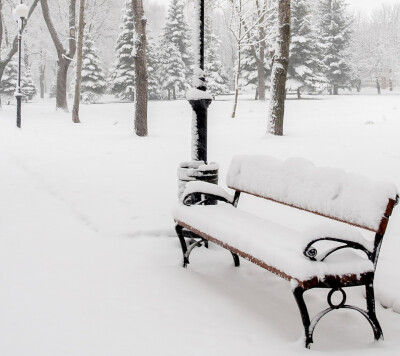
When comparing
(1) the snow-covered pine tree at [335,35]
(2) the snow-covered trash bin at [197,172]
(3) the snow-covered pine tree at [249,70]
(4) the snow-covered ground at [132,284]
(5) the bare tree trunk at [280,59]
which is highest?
(1) the snow-covered pine tree at [335,35]

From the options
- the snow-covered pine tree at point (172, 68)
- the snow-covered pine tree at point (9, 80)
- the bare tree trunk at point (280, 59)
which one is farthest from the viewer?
the snow-covered pine tree at point (172, 68)

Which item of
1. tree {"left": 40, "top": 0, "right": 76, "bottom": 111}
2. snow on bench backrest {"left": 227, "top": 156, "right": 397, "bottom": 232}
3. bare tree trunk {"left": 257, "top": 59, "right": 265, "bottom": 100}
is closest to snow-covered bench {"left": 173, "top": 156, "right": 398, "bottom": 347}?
snow on bench backrest {"left": 227, "top": 156, "right": 397, "bottom": 232}

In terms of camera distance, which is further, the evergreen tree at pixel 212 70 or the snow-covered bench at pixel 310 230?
the evergreen tree at pixel 212 70

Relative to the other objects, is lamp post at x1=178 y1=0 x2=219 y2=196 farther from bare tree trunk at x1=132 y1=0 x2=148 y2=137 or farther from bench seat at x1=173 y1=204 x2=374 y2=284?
bare tree trunk at x1=132 y1=0 x2=148 y2=137

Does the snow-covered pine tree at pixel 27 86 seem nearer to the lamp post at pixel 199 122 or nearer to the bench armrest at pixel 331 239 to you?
the lamp post at pixel 199 122

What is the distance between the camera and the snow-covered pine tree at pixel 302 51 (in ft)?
119

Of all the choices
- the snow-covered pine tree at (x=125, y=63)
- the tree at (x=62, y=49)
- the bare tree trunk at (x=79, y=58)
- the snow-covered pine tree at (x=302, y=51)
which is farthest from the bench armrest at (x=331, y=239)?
the snow-covered pine tree at (x=125, y=63)

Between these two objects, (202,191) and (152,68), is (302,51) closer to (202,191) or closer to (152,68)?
(152,68)

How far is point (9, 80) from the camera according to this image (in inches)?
1635

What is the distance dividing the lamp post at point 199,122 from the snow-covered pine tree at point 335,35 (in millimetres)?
43230

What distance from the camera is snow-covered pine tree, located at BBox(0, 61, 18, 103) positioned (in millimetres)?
41562

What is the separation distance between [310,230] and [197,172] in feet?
7.69

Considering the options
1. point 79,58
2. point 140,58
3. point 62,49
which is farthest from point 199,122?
point 62,49

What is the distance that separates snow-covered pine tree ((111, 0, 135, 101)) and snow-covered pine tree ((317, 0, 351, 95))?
18.9m
